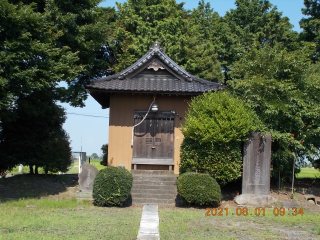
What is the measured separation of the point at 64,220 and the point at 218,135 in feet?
18.0

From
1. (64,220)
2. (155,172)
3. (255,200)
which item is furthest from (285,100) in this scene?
(64,220)

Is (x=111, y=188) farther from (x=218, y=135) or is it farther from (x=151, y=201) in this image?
(x=218, y=135)

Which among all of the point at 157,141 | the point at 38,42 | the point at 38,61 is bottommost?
the point at 157,141

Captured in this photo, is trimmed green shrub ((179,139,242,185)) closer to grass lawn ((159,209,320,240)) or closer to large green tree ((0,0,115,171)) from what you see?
grass lawn ((159,209,320,240))

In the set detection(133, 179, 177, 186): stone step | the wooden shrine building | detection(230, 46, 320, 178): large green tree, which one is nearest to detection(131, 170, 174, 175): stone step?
the wooden shrine building

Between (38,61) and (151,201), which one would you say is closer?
(38,61)

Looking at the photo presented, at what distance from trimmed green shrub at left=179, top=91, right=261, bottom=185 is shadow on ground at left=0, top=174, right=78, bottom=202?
5472 mm

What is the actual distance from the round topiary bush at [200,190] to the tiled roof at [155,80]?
398 cm

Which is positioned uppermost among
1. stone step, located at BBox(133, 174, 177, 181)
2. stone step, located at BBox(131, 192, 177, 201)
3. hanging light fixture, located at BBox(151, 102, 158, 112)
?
hanging light fixture, located at BBox(151, 102, 158, 112)

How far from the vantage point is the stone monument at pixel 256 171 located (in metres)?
11.7

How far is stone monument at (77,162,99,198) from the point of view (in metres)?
12.3

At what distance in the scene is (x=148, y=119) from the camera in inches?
575
